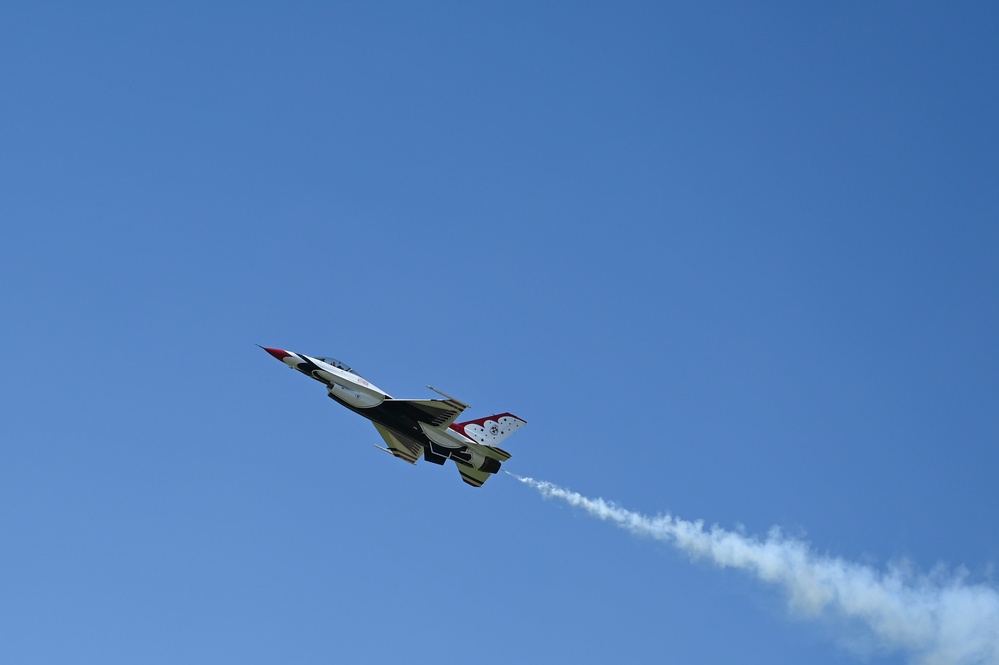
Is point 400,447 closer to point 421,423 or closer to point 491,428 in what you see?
point 421,423

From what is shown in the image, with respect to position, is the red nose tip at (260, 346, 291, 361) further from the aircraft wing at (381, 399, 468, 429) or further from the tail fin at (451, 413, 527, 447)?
the tail fin at (451, 413, 527, 447)

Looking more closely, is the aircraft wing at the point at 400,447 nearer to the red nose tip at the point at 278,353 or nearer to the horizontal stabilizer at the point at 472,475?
the horizontal stabilizer at the point at 472,475

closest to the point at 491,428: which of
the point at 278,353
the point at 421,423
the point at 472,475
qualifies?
the point at 472,475

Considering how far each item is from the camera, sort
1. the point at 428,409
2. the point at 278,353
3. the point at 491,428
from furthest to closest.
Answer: the point at 491,428 → the point at 278,353 → the point at 428,409

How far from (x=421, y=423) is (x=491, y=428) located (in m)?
5.61

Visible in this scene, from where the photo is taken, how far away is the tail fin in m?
111

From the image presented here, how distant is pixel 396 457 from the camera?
111125 mm

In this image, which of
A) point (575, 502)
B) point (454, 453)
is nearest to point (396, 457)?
point (454, 453)

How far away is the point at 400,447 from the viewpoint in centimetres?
11119

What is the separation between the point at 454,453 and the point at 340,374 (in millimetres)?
9676

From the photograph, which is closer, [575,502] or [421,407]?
[421,407]

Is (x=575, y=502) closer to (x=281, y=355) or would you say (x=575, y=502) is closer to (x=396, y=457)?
(x=396, y=457)

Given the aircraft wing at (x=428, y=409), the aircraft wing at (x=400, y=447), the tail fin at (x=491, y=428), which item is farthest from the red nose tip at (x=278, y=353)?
the tail fin at (x=491, y=428)

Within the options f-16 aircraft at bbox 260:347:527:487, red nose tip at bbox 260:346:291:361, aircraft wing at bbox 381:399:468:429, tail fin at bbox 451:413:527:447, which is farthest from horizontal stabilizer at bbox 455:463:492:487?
red nose tip at bbox 260:346:291:361
